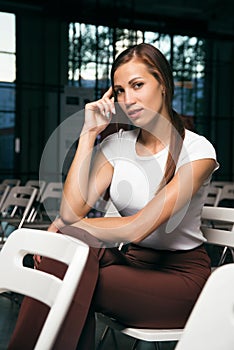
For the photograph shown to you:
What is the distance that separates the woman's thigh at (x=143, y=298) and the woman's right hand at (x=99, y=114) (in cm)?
72

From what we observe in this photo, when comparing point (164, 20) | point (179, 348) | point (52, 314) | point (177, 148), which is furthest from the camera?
point (164, 20)

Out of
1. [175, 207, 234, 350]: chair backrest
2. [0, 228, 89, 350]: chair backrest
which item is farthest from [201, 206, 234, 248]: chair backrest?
[175, 207, 234, 350]: chair backrest

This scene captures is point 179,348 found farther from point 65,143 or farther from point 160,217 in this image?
point 65,143

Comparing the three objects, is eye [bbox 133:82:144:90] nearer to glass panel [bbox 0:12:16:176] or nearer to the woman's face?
the woman's face

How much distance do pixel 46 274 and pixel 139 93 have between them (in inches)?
39.9

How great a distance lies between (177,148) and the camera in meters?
2.19

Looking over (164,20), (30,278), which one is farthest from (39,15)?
(30,278)

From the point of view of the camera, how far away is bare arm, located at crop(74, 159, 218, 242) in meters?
1.97

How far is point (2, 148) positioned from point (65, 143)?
148 centimetres

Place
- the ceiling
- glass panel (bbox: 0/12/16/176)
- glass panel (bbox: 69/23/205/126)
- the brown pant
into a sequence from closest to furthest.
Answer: the brown pant
glass panel (bbox: 0/12/16/176)
the ceiling
glass panel (bbox: 69/23/205/126)

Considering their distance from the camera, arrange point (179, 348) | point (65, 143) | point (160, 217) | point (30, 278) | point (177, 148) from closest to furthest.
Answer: point (179, 348) < point (30, 278) < point (160, 217) < point (177, 148) < point (65, 143)

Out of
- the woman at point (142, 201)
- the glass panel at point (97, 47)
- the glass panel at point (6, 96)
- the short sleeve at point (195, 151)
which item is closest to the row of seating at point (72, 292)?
the woman at point (142, 201)

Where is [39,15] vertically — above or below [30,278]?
above

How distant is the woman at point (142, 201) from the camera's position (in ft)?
6.20
